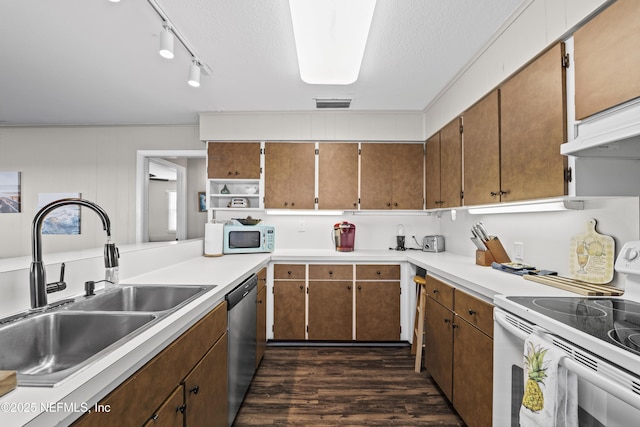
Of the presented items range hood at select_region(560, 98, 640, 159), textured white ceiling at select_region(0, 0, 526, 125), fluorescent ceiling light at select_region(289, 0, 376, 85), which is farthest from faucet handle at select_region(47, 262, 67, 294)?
range hood at select_region(560, 98, 640, 159)

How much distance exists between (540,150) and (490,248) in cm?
89

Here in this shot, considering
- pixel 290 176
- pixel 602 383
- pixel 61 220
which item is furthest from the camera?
pixel 61 220

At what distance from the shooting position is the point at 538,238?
6.29 ft

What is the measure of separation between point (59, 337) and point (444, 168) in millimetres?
2856

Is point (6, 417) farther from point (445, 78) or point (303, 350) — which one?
point (445, 78)

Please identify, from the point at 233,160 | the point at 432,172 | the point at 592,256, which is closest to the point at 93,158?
the point at 233,160

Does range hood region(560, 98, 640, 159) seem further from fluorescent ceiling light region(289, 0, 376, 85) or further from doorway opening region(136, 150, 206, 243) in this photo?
doorway opening region(136, 150, 206, 243)

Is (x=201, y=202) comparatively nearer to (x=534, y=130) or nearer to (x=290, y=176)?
(x=290, y=176)

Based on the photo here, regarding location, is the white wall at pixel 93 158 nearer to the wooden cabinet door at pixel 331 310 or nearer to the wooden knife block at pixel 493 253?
the wooden cabinet door at pixel 331 310

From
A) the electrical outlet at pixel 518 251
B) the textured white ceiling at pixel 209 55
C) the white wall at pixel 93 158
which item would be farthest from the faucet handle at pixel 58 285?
the white wall at pixel 93 158

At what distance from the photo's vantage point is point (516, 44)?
5.74 feet

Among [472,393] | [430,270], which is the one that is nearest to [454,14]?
[430,270]

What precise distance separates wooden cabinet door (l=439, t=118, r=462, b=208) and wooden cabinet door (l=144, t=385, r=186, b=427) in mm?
2286

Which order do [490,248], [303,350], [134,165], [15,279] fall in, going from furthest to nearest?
[134,165], [303,350], [490,248], [15,279]
